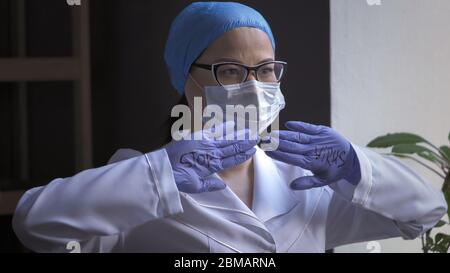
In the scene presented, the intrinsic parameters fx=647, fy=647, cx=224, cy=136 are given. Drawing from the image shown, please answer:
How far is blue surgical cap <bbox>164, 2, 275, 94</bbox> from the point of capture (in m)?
1.05

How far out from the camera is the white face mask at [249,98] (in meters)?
1.05

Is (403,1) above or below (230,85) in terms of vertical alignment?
above

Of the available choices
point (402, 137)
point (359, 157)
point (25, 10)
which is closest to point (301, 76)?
point (402, 137)

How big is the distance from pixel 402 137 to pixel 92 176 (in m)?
0.81

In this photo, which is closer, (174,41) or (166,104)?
(174,41)

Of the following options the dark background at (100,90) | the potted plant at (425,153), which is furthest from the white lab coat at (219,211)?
the potted plant at (425,153)

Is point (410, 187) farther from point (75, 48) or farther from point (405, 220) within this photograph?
point (75, 48)

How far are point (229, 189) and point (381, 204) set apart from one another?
0.84ft

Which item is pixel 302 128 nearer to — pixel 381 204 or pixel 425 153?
pixel 381 204

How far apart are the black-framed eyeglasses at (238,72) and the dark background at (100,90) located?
0.19m

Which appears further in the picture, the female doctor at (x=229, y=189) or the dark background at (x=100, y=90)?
the dark background at (x=100, y=90)

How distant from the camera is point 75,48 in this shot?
1267 millimetres

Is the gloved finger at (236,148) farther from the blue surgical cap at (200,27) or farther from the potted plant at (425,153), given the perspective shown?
the potted plant at (425,153)

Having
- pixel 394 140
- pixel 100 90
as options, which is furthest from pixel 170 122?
pixel 394 140
